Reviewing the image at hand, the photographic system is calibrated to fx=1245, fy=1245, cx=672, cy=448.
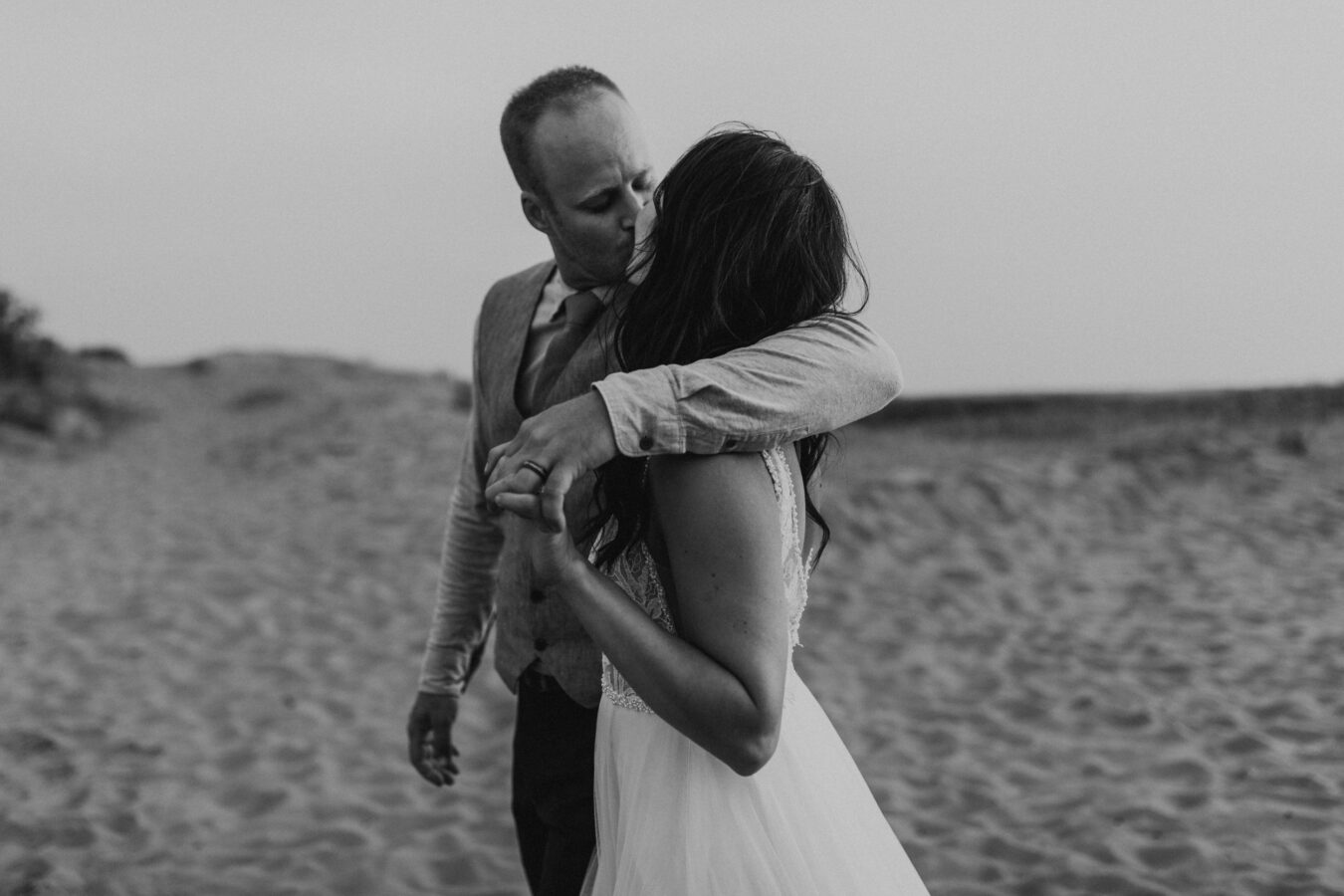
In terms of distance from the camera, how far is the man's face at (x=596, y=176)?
2008 millimetres

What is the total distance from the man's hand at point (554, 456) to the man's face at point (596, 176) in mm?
632

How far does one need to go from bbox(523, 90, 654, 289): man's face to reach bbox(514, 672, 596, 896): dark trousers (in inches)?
28.7

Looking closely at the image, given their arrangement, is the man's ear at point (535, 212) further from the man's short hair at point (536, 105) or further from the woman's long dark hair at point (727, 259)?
the woman's long dark hair at point (727, 259)

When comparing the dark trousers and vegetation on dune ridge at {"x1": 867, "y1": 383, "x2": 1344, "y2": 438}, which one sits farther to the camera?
vegetation on dune ridge at {"x1": 867, "y1": 383, "x2": 1344, "y2": 438}

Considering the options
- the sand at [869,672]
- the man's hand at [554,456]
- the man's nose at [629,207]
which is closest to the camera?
the man's hand at [554,456]

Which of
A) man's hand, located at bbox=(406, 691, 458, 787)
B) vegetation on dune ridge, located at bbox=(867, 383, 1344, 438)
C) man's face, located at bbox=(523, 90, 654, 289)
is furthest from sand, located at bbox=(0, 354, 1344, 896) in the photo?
man's face, located at bbox=(523, 90, 654, 289)

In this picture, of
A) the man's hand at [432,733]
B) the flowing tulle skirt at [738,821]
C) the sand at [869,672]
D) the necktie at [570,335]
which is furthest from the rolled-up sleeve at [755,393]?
the sand at [869,672]

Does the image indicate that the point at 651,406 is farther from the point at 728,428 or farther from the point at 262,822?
the point at 262,822

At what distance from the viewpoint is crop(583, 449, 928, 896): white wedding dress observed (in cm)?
158

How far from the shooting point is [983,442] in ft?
44.8

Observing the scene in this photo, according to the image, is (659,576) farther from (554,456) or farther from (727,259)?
(727,259)

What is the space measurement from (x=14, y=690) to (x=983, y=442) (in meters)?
10.2

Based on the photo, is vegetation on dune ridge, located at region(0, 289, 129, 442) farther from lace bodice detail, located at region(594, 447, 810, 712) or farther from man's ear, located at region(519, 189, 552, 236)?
lace bodice detail, located at region(594, 447, 810, 712)

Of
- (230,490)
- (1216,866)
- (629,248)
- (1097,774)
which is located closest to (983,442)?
(230,490)
